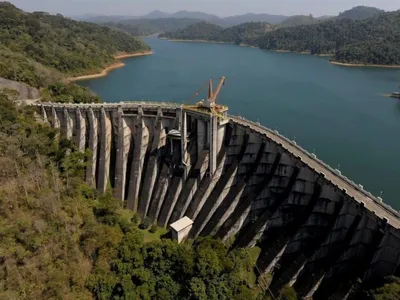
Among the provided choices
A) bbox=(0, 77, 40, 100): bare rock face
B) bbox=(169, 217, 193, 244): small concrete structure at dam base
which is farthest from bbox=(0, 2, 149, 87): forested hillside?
bbox=(169, 217, 193, 244): small concrete structure at dam base

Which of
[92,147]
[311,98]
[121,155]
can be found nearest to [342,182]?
[121,155]

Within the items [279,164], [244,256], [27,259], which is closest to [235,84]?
[279,164]

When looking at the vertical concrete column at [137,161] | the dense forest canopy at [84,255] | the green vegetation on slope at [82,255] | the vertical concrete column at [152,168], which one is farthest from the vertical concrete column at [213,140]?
the green vegetation on slope at [82,255]

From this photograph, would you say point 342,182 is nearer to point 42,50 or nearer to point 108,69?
point 42,50

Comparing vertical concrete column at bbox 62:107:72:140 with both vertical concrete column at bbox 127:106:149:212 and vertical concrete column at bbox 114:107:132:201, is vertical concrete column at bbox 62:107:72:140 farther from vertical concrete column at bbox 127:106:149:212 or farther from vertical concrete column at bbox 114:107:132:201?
vertical concrete column at bbox 127:106:149:212

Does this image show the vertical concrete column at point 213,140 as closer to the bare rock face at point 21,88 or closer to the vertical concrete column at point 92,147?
the vertical concrete column at point 92,147

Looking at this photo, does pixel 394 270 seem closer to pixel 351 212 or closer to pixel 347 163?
pixel 351 212
